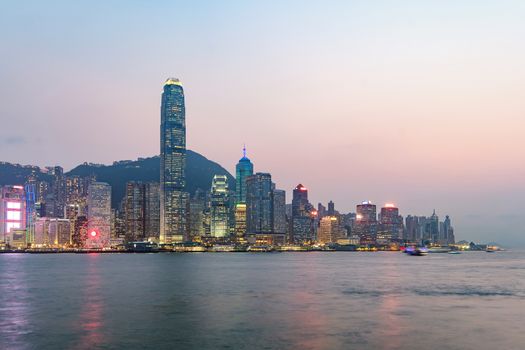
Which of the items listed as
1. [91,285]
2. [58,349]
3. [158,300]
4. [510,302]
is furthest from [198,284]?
[58,349]

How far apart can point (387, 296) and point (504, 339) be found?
118 ft

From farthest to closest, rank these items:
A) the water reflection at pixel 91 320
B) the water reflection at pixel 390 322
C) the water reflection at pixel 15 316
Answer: the water reflection at pixel 15 316 → the water reflection at pixel 91 320 → the water reflection at pixel 390 322

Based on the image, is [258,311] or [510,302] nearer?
[258,311]

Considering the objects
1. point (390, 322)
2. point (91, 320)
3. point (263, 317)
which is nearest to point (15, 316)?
point (91, 320)

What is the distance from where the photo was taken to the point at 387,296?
88438 millimetres

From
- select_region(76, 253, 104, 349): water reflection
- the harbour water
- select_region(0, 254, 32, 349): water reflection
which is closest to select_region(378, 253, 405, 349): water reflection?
the harbour water

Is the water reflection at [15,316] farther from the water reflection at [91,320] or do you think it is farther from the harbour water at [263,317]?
the water reflection at [91,320]

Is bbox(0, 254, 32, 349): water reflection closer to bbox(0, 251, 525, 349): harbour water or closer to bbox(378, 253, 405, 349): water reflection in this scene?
bbox(0, 251, 525, 349): harbour water

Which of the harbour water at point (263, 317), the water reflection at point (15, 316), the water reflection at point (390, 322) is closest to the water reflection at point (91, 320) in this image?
the harbour water at point (263, 317)

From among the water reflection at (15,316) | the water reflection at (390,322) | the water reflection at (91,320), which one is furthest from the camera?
the water reflection at (15,316)

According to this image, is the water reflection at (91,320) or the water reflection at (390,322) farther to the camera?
the water reflection at (91,320)

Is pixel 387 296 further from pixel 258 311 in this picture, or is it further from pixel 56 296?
pixel 56 296

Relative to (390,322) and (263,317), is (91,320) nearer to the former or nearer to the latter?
(263,317)

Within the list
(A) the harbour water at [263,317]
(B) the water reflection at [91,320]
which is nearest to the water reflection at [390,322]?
(A) the harbour water at [263,317]
